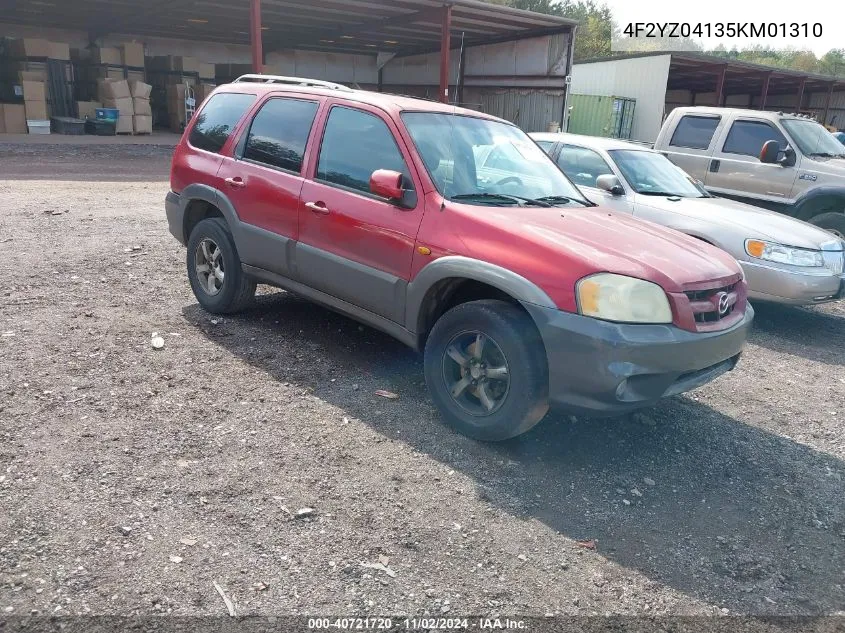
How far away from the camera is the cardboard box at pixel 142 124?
21.1m

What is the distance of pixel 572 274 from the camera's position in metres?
3.46

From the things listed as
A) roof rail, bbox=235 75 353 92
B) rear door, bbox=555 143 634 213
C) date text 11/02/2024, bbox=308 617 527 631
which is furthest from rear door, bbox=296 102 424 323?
rear door, bbox=555 143 634 213

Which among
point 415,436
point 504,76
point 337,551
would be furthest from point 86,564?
point 504,76

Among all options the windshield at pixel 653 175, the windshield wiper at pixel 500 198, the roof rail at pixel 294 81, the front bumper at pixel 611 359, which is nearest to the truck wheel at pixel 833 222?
the windshield at pixel 653 175

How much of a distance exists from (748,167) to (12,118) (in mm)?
19183

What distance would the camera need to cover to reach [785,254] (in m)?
6.13

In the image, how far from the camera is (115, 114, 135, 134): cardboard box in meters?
20.7

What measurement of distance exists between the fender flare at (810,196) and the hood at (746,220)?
6.03 feet

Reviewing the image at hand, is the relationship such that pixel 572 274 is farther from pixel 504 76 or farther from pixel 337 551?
pixel 504 76

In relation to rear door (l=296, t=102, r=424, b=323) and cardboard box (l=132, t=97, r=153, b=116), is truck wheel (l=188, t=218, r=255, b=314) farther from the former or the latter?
cardboard box (l=132, t=97, r=153, b=116)

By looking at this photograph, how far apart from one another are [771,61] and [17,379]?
263ft

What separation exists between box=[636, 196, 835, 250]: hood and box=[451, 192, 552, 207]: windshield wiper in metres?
2.82

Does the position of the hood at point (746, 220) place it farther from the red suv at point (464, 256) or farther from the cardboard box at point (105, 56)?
the cardboard box at point (105, 56)

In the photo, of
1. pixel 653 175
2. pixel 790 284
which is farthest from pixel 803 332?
pixel 653 175
